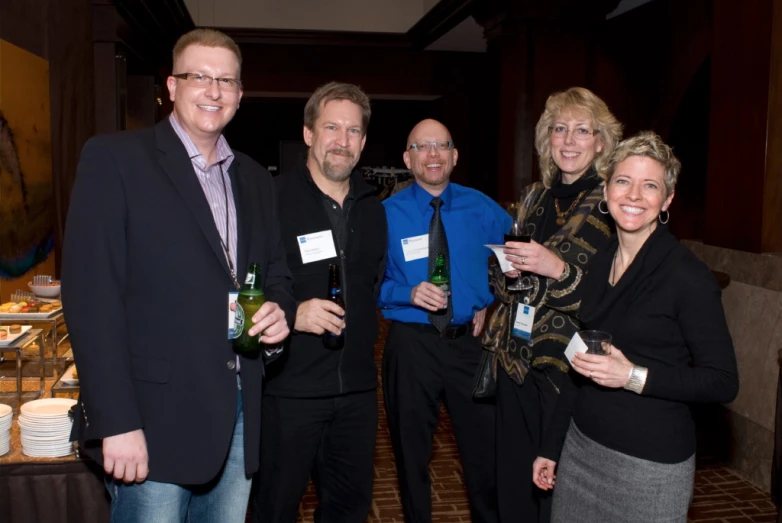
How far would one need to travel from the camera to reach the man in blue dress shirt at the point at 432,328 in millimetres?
3051

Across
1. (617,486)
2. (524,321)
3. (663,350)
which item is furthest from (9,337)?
(663,350)

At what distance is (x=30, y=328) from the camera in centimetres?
315

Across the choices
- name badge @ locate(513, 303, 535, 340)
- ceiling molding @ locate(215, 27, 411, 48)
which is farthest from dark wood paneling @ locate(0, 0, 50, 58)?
ceiling molding @ locate(215, 27, 411, 48)

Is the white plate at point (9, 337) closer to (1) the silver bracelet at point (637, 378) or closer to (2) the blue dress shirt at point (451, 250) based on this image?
(2) the blue dress shirt at point (451, 250)

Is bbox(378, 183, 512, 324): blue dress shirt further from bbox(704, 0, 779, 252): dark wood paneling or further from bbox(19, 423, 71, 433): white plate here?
bbox(704, 0, 779, 252): dark wood paneling

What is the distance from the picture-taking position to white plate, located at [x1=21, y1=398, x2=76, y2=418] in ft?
8.18

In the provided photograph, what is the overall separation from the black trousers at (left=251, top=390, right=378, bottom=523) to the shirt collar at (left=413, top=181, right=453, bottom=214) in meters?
0.91

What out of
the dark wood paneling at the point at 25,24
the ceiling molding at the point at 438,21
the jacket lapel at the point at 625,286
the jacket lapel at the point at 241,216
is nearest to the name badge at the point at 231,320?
the jacket lapel at the point at 241,216

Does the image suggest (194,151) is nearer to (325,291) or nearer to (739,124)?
(325,291)

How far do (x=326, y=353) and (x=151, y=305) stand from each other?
36.3 inches

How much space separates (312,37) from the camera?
11484 mm

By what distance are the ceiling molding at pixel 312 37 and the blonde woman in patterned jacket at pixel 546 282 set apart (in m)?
9.28

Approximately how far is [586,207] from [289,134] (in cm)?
1398

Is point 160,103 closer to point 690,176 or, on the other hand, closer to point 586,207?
point 690,176
